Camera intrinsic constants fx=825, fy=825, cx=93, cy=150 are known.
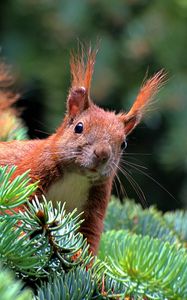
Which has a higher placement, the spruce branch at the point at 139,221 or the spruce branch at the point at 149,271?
the spruce branch at the point at 139,221

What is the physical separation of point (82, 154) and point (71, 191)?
0.34 feet

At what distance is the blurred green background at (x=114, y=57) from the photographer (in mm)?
5184

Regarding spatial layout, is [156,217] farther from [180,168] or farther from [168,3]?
[168,3]

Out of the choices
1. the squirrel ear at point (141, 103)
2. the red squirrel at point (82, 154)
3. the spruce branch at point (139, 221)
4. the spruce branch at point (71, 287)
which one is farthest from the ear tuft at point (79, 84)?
the spruce branch at point (71, 287)

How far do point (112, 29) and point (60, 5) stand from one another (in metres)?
0.42

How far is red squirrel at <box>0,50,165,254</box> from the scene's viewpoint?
2053mm

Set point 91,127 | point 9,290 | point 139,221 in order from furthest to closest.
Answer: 1. point 91,127
2. point 139,221
3. point 9,290

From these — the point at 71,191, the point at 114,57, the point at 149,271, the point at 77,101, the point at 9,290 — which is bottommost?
the point at 9,290

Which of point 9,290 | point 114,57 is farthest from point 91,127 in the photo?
point 114,57

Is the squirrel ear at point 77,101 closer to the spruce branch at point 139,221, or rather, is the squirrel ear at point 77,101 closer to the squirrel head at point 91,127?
the squirrel head at point 91,127

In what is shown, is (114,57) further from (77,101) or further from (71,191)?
(71,191)

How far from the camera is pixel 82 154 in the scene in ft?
6.88

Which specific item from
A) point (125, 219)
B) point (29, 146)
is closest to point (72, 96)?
point (29, 146)

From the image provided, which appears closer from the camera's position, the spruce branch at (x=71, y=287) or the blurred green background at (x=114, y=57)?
the spruce branch at (x=71, y=287)
